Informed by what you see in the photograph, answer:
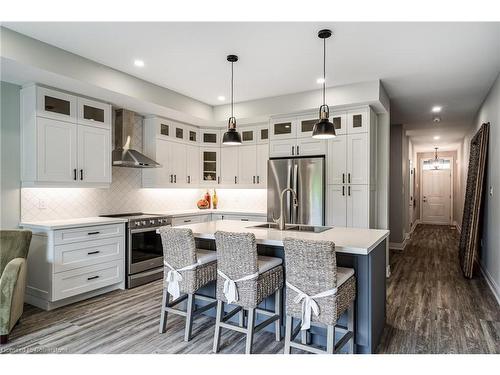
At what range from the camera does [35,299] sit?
3.65 metres

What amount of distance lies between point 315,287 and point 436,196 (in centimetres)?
1172

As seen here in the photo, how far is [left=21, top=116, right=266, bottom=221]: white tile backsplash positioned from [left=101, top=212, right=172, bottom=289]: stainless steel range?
305 mm

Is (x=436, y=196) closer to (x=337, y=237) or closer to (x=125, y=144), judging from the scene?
(x=337, y=237)

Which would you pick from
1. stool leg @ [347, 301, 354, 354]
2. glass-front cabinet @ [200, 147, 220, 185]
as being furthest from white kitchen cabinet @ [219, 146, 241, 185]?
stool leg @ [347, 301, 354, 354]

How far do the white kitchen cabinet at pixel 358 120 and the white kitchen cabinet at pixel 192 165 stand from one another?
2.77m

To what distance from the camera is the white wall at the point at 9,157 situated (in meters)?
3.57

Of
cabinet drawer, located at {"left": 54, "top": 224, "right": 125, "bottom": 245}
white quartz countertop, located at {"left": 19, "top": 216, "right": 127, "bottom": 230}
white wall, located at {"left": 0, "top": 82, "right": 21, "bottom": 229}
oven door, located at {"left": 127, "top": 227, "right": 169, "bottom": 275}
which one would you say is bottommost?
oven door, located at {"left": 127, "top": 227, "right": 169, "bottom": 275}

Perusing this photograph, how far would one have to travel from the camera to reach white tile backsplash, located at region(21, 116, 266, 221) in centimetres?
392

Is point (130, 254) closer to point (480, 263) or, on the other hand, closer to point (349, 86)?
point (349, 86)

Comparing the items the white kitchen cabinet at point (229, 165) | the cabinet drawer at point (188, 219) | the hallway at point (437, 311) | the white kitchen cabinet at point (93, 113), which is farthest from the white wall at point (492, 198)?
the white kitchen cabinet at point (93, 113)

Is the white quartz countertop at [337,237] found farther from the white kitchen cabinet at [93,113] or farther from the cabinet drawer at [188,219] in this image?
the white kitchen cabinet at [93,113]

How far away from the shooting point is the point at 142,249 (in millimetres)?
4535

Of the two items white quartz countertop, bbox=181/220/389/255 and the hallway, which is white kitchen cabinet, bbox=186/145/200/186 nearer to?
white quartz countertop, bbox=181/220/389/255

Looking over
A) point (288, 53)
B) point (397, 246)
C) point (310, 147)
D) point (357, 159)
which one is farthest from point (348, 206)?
point (397, 246)
